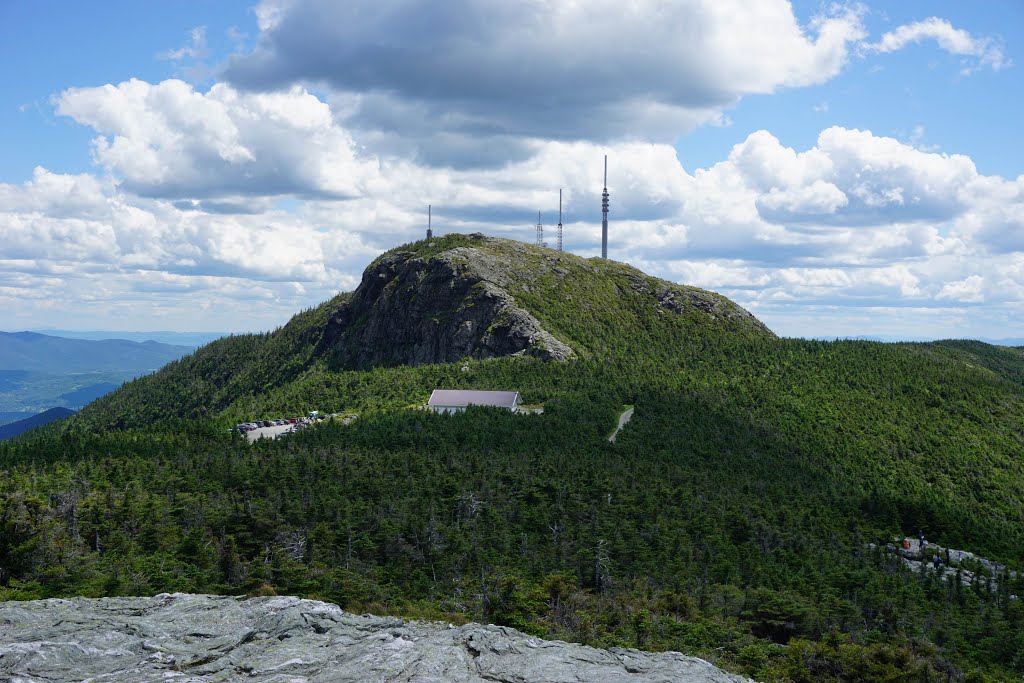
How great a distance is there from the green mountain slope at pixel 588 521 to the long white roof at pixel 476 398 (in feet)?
22.7

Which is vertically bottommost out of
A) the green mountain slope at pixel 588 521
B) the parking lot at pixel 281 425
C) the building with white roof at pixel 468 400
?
the green mountain slope at pixel 588 521

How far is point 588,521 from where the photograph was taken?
82625 mm

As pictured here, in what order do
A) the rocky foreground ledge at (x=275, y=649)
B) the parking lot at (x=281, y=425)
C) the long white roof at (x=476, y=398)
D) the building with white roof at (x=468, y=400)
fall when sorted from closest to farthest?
the rocky foreground ledge at (x=275, y=649)
the parking lot at (x=281, y=425)
the building with white roof at (x=468, y=400)
the long white roof at (x=476, y=398)

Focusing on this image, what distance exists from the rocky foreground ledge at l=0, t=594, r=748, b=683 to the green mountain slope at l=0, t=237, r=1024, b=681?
12.2m

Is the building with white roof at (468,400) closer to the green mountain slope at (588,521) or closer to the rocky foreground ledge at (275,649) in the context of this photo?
the green mountain slope at (588,521)

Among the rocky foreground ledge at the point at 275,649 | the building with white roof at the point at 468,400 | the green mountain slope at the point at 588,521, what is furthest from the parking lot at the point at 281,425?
the rocky foreground ledge at the point at 275,649

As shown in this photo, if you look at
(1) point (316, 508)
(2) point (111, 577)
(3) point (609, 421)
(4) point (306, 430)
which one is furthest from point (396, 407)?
(2) point (111, 577)

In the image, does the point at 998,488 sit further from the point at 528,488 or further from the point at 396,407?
the point at 396,407

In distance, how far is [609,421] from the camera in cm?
12612

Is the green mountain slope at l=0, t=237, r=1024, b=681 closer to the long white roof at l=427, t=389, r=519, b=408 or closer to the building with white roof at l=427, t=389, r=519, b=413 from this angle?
the building with white roof at l=427, t=389, r=519, b=413

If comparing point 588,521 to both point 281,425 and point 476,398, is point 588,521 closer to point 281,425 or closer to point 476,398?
point 476,398

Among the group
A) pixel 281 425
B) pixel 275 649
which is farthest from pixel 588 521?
pixel 281 425

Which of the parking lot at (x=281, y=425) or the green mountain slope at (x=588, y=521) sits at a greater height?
the parking lot at (x=281, y=425)

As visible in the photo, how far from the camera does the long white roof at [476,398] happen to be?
136 m
